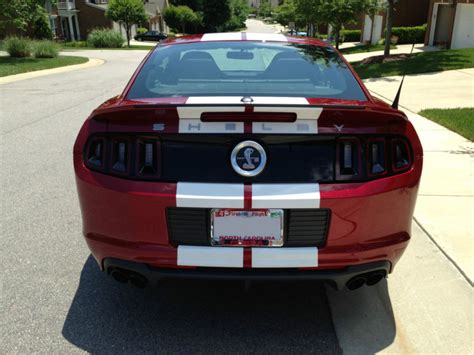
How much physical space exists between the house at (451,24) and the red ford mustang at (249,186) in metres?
26.1

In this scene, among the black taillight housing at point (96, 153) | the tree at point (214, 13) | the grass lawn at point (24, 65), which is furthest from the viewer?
the tree at point (214, 13)

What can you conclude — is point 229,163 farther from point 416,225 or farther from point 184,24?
point 184,24

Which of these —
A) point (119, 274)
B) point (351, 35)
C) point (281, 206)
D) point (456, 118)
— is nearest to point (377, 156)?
point (281, 206)

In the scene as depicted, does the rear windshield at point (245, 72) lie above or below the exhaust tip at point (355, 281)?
above

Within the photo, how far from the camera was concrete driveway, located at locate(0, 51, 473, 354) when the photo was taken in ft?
8.89

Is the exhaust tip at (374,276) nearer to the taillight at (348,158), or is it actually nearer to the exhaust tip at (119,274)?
the taillight at (348,158)

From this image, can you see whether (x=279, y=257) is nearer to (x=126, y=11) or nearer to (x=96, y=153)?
(x=96, y=153)

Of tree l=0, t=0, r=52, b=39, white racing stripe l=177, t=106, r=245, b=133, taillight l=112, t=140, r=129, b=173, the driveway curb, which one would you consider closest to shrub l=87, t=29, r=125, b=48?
tree l=0, t=0, r=52, b=39

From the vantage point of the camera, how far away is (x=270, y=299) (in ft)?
10.4

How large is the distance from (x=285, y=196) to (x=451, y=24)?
2863 centimetres

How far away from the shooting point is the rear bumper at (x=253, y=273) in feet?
8.17

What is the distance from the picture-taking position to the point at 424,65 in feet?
58.6

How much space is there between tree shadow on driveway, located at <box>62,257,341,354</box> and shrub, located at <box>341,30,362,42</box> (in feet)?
132

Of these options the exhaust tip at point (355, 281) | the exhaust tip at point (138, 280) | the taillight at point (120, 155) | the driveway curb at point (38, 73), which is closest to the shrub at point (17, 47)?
the driveway curb at point (38, 73)
